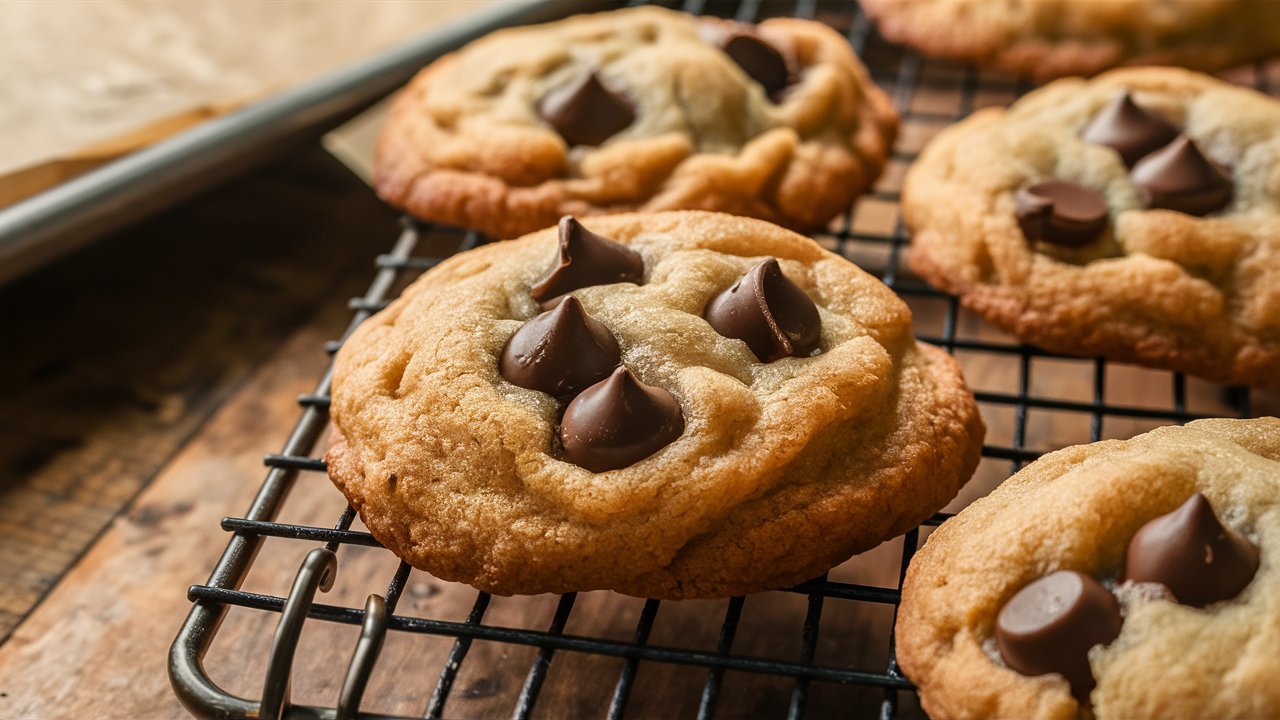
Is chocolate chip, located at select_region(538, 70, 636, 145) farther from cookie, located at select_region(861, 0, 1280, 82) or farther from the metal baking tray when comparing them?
cookie, located at select_region(861, 0, 1280, 82)

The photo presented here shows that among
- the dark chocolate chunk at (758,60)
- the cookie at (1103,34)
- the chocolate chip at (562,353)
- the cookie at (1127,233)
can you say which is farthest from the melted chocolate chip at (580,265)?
the cookie at (1103,34)

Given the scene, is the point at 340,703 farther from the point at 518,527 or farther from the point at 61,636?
the point at 61,636

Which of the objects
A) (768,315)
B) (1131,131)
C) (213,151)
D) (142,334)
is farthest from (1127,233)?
(142,334)

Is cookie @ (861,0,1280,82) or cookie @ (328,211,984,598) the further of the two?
cookie @ (861,0,1280,82)

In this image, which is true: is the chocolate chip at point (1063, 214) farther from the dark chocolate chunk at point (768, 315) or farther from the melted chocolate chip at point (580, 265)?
the melted chocolate chip at point (580, 265)

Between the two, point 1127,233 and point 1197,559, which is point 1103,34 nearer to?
point 1127,233

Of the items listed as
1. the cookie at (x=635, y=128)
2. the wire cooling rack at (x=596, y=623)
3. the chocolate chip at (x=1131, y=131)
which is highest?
the chocolate chip at (x=1131, y=131)

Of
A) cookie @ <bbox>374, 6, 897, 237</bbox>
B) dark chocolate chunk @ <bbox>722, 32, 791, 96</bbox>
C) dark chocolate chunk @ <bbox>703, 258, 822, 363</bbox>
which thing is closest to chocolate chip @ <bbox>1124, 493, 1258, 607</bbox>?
dark chocolate chunk @ <bbox>703, 258, 822, 363</bbox>

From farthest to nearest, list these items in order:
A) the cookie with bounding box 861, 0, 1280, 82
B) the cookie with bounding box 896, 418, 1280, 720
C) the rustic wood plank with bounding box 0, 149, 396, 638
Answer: the cookie with bounding box 861, 0, 1280, 82 < the rustic wood plank with bounding box 0, 149, 396, 638 < the cookie with bounding box 896, 418, 1280, 720
